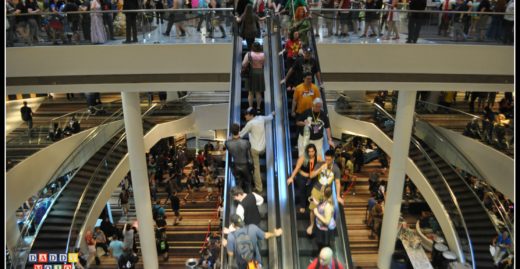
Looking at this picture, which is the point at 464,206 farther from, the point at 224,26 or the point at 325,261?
the point at 325,261

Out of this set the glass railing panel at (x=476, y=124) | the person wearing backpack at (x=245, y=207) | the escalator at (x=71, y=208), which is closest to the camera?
the person wearing backpack at (x=245, y=207)

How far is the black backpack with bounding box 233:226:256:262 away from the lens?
5340mm

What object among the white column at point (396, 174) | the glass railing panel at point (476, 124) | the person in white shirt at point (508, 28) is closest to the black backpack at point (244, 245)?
the person in white shirt at point (508, 28)

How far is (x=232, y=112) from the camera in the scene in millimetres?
7887

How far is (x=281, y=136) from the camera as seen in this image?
7527 mm

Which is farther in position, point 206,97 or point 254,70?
point 206,97

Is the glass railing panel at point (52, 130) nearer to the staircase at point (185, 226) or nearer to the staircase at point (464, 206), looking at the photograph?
the staircase at point (185, 226)

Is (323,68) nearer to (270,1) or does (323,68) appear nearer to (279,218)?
(270,1)

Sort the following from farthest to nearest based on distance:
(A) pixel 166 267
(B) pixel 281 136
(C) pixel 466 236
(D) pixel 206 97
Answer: (D) pixel 206 97
(A) pixel 166 267
(C) pixel 466 236
(B) pixel 281 136

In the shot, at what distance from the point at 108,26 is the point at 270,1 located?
3776 mm

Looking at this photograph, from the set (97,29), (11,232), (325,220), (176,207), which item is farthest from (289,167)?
(176,207)

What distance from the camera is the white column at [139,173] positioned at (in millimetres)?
12367

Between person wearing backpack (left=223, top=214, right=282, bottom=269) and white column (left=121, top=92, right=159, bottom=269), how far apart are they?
24.8 feet

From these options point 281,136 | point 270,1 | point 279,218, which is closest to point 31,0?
point 270,1
